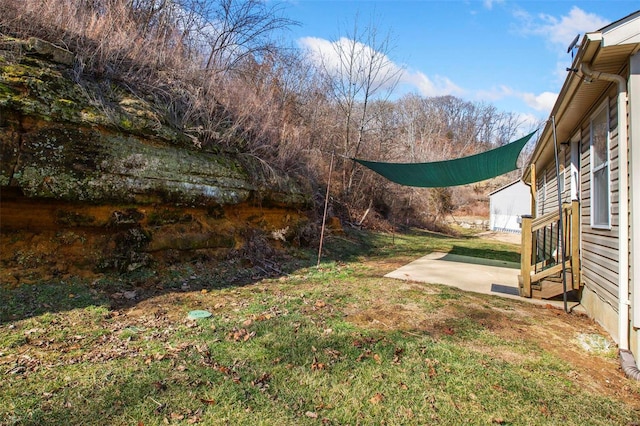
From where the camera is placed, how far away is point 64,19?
17.1 ft

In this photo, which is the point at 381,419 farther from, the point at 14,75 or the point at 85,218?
the point at 14,75

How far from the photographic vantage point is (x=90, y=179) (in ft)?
14.3

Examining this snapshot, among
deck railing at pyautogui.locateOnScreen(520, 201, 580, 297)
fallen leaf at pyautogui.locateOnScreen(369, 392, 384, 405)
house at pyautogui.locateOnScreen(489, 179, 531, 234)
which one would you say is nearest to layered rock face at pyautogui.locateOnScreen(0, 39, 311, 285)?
fallen leaf at pyautogui.locateOnScreen(369, 392, 384, 405)

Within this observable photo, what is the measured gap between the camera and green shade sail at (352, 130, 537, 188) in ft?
21.4

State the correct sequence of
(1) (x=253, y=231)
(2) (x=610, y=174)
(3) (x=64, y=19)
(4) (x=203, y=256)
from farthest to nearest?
(1) (x=253, y=231) → (4) (x=203, y=256) → (3) (x=64, y=19) → (2) (x=610, y=174)

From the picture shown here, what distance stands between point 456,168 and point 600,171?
10.9ft

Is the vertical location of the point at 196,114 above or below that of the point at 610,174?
above

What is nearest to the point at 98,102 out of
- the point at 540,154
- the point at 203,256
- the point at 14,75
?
the point at 14,75

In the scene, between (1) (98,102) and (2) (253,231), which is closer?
(1) (98,102)

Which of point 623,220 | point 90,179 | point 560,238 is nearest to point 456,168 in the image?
point 560,238

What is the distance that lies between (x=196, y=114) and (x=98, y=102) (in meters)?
1.61

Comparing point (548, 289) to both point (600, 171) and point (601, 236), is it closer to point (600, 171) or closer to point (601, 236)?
point (601, 236)

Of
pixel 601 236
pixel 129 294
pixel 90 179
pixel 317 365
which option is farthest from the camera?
pixel 90 179

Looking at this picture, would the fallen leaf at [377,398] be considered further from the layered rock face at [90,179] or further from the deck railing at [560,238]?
the layered rock face at [90,179]
